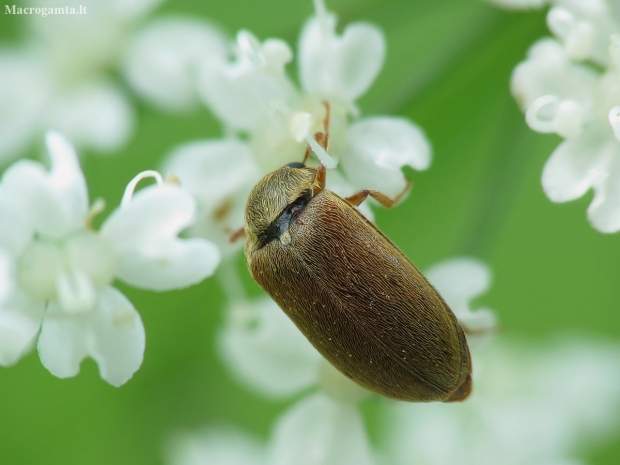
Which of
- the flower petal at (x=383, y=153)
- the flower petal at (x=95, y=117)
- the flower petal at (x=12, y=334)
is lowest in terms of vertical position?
the flower petal at (x=95, y=117)

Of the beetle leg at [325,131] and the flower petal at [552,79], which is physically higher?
the flower petal at [552,79]

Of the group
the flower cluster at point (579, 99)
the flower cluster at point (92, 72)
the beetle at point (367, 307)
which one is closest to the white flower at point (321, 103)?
the beetle at point (367, 307)

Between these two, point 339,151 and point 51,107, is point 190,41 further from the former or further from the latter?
point 339,151

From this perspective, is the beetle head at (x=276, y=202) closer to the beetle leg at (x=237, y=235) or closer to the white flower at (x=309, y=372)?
the beetle leg at (x=237, y=235)

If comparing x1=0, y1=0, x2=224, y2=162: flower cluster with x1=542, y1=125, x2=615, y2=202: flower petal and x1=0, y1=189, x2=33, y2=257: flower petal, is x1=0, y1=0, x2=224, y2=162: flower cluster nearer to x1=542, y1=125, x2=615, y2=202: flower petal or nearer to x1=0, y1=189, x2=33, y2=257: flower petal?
x1=0, y1=189, x2=33, y2=257: flower petal

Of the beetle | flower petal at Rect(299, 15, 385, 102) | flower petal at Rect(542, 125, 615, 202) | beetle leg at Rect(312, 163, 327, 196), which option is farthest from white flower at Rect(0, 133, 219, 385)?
flower petal at Rect(542, 125, 615, 202)

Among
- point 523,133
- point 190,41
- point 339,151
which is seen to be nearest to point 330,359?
point 339,151

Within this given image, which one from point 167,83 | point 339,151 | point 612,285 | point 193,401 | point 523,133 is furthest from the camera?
point 612,285

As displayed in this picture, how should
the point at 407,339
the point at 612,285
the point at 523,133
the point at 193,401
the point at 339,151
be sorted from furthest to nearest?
the point at 612,285
the point at 193,401
the point at 523,133
the point at 339,151
the point at 407,339
